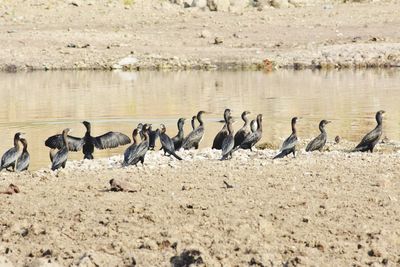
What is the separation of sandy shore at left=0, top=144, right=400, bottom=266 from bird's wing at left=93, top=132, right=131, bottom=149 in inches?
129

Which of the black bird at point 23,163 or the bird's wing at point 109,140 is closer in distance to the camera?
the black bird at point 23,163

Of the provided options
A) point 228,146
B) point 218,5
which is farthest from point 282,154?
point 218,5

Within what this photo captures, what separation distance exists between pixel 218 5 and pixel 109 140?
27.7m

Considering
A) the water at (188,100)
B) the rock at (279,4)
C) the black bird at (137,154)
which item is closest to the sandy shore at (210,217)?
the black bird at (137,154)

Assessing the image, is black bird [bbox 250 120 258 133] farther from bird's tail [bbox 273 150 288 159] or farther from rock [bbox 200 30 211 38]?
rock [bbox 200 30 211 38]

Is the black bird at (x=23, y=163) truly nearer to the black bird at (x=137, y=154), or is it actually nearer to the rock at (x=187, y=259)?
the black bird at (x=137, y=154)

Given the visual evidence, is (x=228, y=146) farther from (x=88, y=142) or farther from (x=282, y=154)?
(x=88, y=142)

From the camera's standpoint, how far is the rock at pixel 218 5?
41.8 meters

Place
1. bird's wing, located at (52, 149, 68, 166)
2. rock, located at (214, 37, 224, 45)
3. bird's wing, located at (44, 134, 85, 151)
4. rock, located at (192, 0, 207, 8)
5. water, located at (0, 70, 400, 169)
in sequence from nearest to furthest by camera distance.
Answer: bird's wing, located at (52, 149, 68, 166) → bird's wing, located at (44, 134, 85, 151) → water, located at (0, 70, 400, 169) → rock, located at (214, 37, 224, 45) → rock, located at (192, 0, 207, 8)

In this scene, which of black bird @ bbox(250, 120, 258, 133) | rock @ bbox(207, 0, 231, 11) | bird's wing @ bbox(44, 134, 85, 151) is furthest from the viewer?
rock @ bbox(207, 0, 231, 11)

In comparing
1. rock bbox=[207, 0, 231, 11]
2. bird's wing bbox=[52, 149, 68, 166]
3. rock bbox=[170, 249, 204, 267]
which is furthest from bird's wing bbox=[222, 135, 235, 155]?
rock bbox=[207, 0, 231, 11]

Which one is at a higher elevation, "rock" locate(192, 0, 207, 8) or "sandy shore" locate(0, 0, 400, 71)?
"rock" locate(192, 0, 207, 8)

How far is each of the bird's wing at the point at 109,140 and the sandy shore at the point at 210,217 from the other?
328 centimetres

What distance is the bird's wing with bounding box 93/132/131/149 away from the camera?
1458 cm
